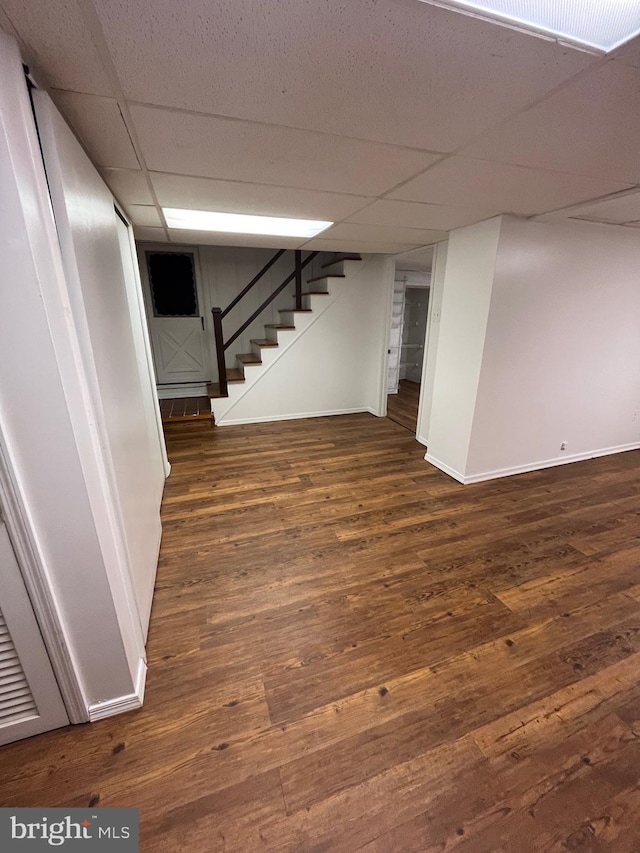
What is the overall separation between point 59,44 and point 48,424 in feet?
3.29

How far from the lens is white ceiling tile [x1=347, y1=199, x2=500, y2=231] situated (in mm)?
2168

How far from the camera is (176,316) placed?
509 centimetres

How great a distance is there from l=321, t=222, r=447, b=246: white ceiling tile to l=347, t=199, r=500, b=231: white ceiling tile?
15cm

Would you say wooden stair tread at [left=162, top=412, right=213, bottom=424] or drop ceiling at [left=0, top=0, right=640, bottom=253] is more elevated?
drop ceiling at [left=0, top=0, right=640, bottom=253]

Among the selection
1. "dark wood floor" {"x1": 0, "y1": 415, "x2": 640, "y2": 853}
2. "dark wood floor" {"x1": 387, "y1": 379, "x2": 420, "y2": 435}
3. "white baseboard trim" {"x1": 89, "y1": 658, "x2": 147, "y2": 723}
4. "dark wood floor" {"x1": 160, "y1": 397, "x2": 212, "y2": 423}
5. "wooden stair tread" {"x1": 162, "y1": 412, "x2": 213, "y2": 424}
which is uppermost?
"dark wood floor" {"x1": 160, "y1": 397, "x2": 212, "y2": 423}

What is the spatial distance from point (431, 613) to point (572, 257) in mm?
2965

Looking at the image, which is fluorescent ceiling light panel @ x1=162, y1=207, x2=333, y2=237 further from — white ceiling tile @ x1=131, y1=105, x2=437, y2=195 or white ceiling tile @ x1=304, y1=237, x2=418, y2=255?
white ceiling tile @ x1=131, y1=105, x2=437, y2=195

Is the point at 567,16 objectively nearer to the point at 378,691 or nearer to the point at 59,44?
the point at 59,44

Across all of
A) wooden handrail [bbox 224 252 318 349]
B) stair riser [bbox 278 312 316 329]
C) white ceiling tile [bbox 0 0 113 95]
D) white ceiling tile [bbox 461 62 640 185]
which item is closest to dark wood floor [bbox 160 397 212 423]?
wooden handrail [bbox 224 252 318 349]

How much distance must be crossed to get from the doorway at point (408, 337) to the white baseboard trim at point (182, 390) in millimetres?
3004

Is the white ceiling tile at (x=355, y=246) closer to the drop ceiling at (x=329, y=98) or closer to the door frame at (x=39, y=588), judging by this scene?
the drop ceiling at (x=329, y=98)

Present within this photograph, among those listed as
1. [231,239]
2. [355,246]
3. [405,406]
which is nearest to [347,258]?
[355,246]

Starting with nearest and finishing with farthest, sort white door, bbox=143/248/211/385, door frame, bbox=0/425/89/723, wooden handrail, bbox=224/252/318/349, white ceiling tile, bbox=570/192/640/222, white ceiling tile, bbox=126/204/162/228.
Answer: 1. door frame, bbox=0/425/89/723
2. white ceiling tile, bbox=570/192/640/222
3. white ceiling tile, bbox=126/204/162/228
4. wooden handrail, bbox=224/252/318/349
5. white door, bbox=143/248/211/385

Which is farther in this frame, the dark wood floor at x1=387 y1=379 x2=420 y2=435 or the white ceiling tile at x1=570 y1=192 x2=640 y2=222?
the dark wood floor at x1=387 y1=379 x2=420 y2=435
